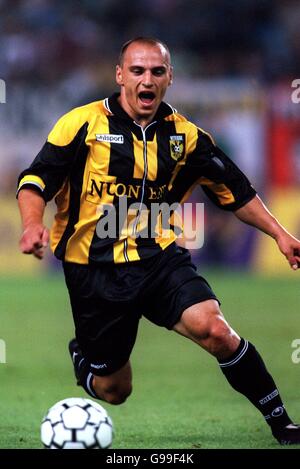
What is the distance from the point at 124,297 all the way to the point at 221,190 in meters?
0.87

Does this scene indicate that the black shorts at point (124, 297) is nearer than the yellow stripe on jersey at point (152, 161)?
Yes

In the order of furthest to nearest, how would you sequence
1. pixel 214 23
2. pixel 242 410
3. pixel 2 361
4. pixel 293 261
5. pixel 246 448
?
pixel 214 23 → pixel 2 361 → pixel 242 410 → pixel 293 261 → pixel 246 448

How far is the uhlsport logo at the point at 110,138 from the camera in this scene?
573cm

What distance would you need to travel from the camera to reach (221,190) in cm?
611

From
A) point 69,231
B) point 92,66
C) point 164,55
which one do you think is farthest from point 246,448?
point 92,66

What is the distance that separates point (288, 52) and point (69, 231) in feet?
42.8

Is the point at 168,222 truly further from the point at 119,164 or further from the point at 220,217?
the point at 220,217

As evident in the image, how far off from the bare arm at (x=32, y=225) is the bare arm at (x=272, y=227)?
1259 millimetres

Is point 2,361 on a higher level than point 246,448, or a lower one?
lower

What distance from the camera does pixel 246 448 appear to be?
215 inches

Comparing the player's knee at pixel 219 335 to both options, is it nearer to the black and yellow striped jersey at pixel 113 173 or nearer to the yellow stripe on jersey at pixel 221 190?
the black and yellow striped jersey at pixel 113 173

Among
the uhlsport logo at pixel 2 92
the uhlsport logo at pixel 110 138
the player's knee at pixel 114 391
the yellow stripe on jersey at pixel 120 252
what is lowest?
the player's knee at pixel 114 391

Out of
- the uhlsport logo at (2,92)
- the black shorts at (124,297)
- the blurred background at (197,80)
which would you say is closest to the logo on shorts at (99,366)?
the black shorts at (124,297)

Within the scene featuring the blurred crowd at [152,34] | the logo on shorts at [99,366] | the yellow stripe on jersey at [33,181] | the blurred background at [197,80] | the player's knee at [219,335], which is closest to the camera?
the player's knee at [219,335]
